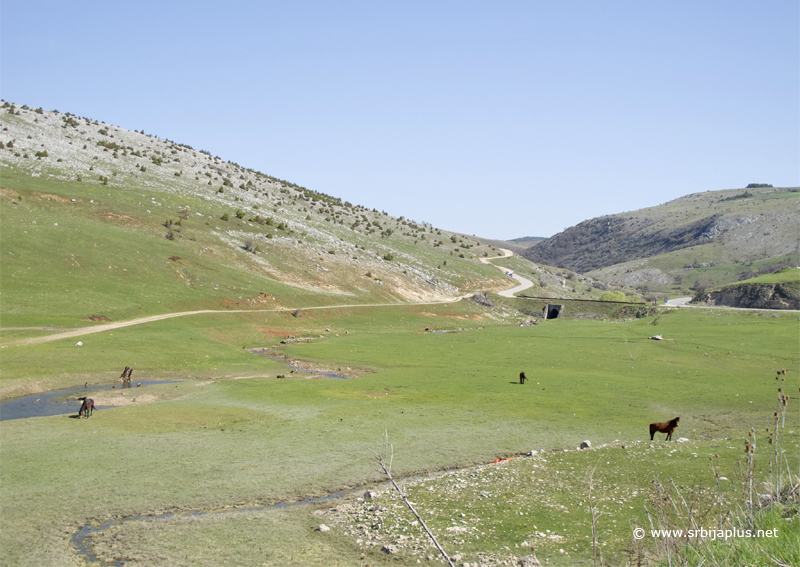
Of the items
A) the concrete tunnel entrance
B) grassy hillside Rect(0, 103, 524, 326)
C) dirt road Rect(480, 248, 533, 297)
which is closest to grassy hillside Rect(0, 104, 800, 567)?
grassy hillside Rect(0, 103, 524, 326)

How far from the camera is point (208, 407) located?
102ft

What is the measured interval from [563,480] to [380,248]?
342 feet

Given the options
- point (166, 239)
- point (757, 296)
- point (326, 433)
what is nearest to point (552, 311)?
point (757, 296)

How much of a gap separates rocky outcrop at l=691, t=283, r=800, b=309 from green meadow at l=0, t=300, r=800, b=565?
3456 centimetres

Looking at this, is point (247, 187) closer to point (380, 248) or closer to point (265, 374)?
point (380, 248)

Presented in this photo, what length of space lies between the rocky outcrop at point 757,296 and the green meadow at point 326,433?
113 ft

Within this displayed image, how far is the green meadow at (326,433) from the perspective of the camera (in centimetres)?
1541

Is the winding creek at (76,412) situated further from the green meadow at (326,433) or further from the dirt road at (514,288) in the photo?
the dirt road at (514,288)

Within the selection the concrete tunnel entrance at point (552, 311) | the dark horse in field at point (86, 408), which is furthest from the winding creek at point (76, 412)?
the concrete tunnel entrance at point (552, 311)

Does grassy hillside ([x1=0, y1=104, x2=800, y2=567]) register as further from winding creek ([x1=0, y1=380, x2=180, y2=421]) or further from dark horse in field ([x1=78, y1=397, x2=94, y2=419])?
winding creek ([x1=0, y1=380, x2=180, y2=421])

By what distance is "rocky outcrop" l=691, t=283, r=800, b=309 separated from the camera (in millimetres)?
86750

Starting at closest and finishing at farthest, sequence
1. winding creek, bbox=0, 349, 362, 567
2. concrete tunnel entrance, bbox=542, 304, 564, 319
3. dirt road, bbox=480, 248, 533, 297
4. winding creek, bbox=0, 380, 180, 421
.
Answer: winding creek, bbox=0, 349, 362, 567 → winding creek, bbox=0, 380, 180, 421 → concrete tunnel entrance, bbox=542, 304, 564, 319 → dirt road, bbox=480, 248, 533, 297

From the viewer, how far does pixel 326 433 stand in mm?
25453

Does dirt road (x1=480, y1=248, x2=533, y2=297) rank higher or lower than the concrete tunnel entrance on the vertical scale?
higher
